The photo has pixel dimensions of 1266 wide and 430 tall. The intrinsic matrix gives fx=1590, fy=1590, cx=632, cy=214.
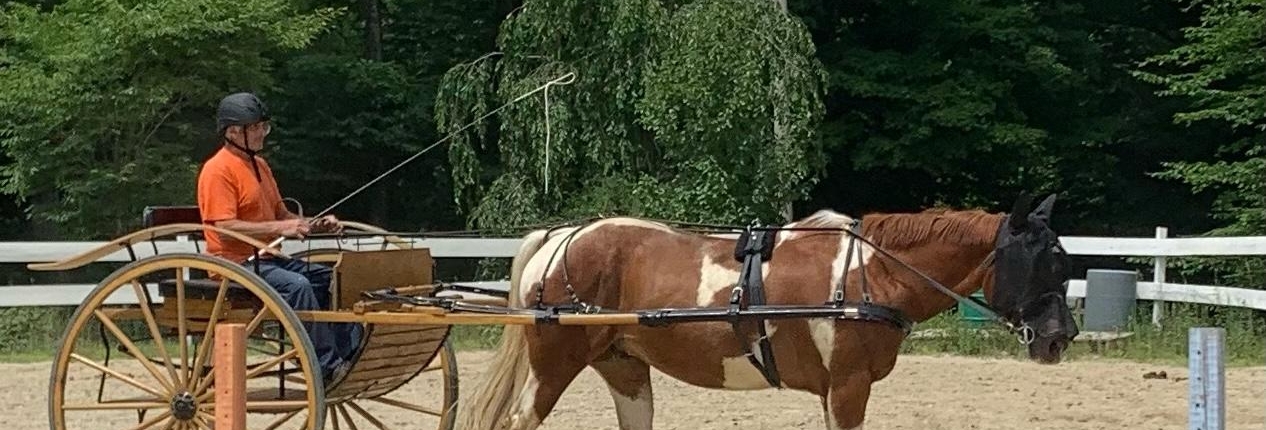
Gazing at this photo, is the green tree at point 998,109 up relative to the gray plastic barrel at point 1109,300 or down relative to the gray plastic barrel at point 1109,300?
up

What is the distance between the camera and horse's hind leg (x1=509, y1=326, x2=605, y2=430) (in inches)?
268

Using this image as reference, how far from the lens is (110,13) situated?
18.0 metres

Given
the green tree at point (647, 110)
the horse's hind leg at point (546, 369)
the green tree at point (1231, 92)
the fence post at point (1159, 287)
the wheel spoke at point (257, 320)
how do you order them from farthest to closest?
the green tree at point (1231, 92)
the green tree at point (647, 110)
the fence post at point (1159, 287)
the horse's hind leg at point (546, 369)
the wheel spoke at point (257, 320)

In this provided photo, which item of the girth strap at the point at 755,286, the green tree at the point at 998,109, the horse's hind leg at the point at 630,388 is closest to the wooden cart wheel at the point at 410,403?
the horse's hind leg at the point at 630,388

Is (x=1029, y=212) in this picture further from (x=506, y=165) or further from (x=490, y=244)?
(x=506, y=165)

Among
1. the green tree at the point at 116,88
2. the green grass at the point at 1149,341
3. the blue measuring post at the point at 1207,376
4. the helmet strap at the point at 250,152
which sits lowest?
the green grass at the point at 1149,341

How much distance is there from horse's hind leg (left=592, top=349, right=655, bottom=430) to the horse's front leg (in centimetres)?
101

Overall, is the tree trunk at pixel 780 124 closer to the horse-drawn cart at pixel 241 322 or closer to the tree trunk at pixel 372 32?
the tree trunk at pixel 372 32

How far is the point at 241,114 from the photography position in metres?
6.83

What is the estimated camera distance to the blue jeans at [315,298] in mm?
6723

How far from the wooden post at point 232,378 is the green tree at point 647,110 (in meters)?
11.5

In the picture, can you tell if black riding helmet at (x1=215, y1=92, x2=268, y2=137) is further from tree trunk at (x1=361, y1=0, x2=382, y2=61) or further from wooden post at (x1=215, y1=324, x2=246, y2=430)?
tree trunk at (x1=361, y1=0, x2=382, y2=61)

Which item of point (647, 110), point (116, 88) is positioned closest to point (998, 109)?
point (647, 110)

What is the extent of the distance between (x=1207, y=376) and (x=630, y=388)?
3.18 metres
